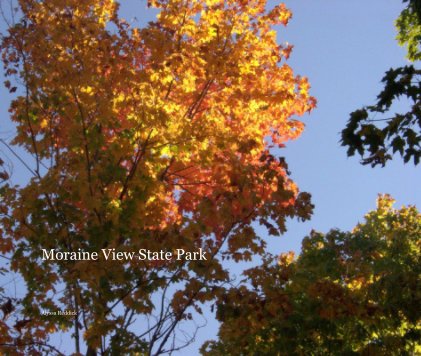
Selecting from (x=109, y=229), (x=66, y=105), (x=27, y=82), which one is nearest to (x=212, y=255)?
(x=109, y=229)

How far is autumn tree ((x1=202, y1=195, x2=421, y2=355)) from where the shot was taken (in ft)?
20.9

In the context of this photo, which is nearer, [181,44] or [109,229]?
[109,229]

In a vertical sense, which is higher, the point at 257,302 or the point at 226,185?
the point at 226,185

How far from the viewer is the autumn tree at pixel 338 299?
20.9ft

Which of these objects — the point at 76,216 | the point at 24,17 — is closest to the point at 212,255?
the point at 76,216

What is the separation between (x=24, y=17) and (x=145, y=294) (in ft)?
14.1

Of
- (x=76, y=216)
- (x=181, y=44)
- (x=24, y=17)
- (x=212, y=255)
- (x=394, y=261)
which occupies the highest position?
(x=24, y=17)

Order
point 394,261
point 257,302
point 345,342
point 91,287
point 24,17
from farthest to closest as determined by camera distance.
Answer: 1. point 394,261
2. point 345,342
3. point 24,17
4. point 257,302
5. point 91,287

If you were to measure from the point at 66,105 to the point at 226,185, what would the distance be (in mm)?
2383

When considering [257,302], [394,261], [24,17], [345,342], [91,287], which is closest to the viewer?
[91,287]

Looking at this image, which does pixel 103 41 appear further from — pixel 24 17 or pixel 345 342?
pixel 345 342

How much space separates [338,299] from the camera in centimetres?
637

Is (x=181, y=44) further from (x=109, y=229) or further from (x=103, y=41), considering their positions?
(x=109, y=229)

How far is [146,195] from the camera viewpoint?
6.13m
